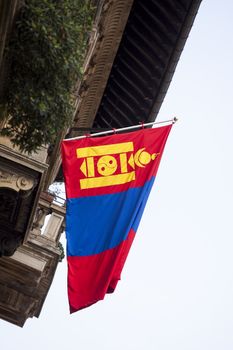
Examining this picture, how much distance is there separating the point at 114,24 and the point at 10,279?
705cm

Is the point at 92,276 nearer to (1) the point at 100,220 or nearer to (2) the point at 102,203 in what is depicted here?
(1) the point at 100,220

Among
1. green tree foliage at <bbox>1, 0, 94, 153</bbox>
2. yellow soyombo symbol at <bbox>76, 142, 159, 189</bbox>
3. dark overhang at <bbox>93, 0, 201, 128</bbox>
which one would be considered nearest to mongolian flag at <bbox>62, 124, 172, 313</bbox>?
yellow soyombo symbol at <bbox>76, 142, 159, 189</bbox>

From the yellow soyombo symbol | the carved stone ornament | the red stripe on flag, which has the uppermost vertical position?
the yellow soyombo symbol

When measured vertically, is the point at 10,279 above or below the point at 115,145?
below

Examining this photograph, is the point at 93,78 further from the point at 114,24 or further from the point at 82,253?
the point at 82,253

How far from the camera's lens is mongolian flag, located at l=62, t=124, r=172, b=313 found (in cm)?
902

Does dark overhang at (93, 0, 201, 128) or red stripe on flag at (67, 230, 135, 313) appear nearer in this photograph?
red stripe on flag at (67, 230, 135, 313)

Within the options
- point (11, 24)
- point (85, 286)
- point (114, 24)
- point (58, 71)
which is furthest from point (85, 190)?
point (114, 24)

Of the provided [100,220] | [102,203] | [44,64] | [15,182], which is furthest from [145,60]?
[44,64]

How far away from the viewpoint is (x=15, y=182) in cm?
1112

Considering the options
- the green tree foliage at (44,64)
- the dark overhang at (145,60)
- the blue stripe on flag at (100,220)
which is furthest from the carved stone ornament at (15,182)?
the dark overhang at (145,60)

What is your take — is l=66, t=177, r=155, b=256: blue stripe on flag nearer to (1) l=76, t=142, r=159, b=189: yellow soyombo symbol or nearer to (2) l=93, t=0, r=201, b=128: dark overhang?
(1) l=76, t=142, r=159, b=189: yellow soyombo symbol

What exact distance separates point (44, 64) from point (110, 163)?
230cm

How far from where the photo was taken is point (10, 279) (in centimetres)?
1541
